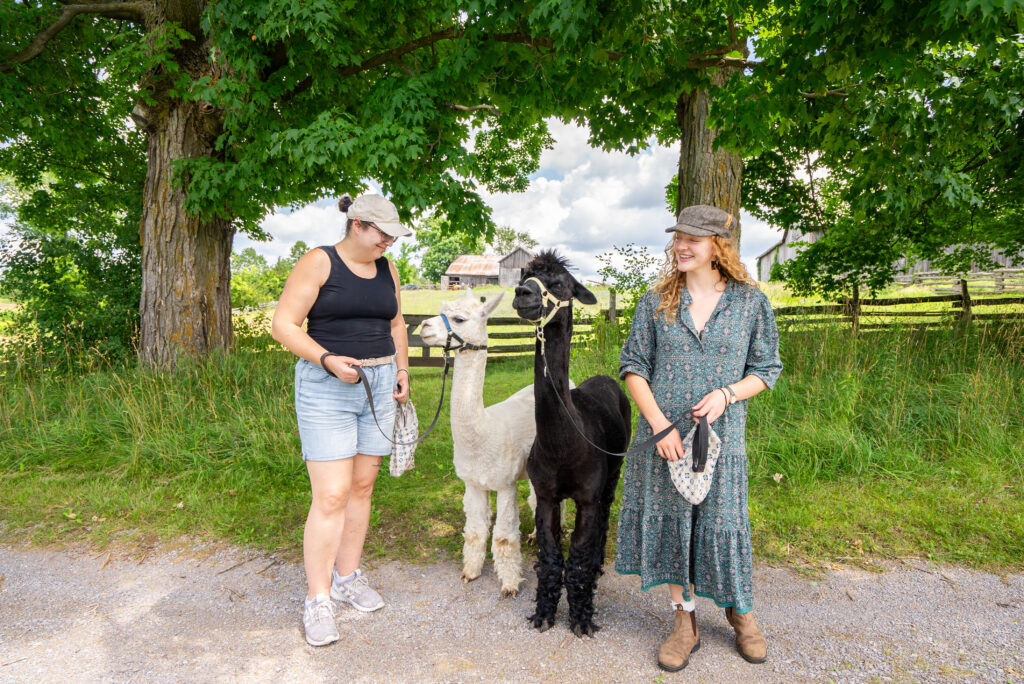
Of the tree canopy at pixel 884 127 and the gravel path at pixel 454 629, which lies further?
the tree canopy at pixel 884 127

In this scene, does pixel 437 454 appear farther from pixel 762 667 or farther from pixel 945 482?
pixel 945 482

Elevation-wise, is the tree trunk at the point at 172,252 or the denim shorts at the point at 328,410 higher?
the tree trunk at the point at 172,252

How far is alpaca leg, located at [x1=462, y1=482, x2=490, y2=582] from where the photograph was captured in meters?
3.56

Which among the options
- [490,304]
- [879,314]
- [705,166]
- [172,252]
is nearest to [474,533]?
[490,304]

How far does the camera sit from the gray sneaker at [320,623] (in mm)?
2887

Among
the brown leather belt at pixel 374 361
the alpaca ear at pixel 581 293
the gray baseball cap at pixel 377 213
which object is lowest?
the brown leather belt at pixel 374 361

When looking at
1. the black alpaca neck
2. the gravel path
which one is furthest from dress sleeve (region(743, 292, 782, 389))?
the gravel path

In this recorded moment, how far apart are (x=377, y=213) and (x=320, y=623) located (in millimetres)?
2083

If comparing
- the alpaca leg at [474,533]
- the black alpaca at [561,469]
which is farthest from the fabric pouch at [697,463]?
the alpaca leg at [474,533]

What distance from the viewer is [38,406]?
6527 millimetres

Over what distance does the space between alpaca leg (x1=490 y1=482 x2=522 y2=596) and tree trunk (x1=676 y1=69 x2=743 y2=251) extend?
191 inches

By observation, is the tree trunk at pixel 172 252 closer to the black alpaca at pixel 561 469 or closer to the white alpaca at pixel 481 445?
the white alpaca at pixel 481 445

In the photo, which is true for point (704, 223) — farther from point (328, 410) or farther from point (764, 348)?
point (328, 410)

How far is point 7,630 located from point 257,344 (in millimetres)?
6149
